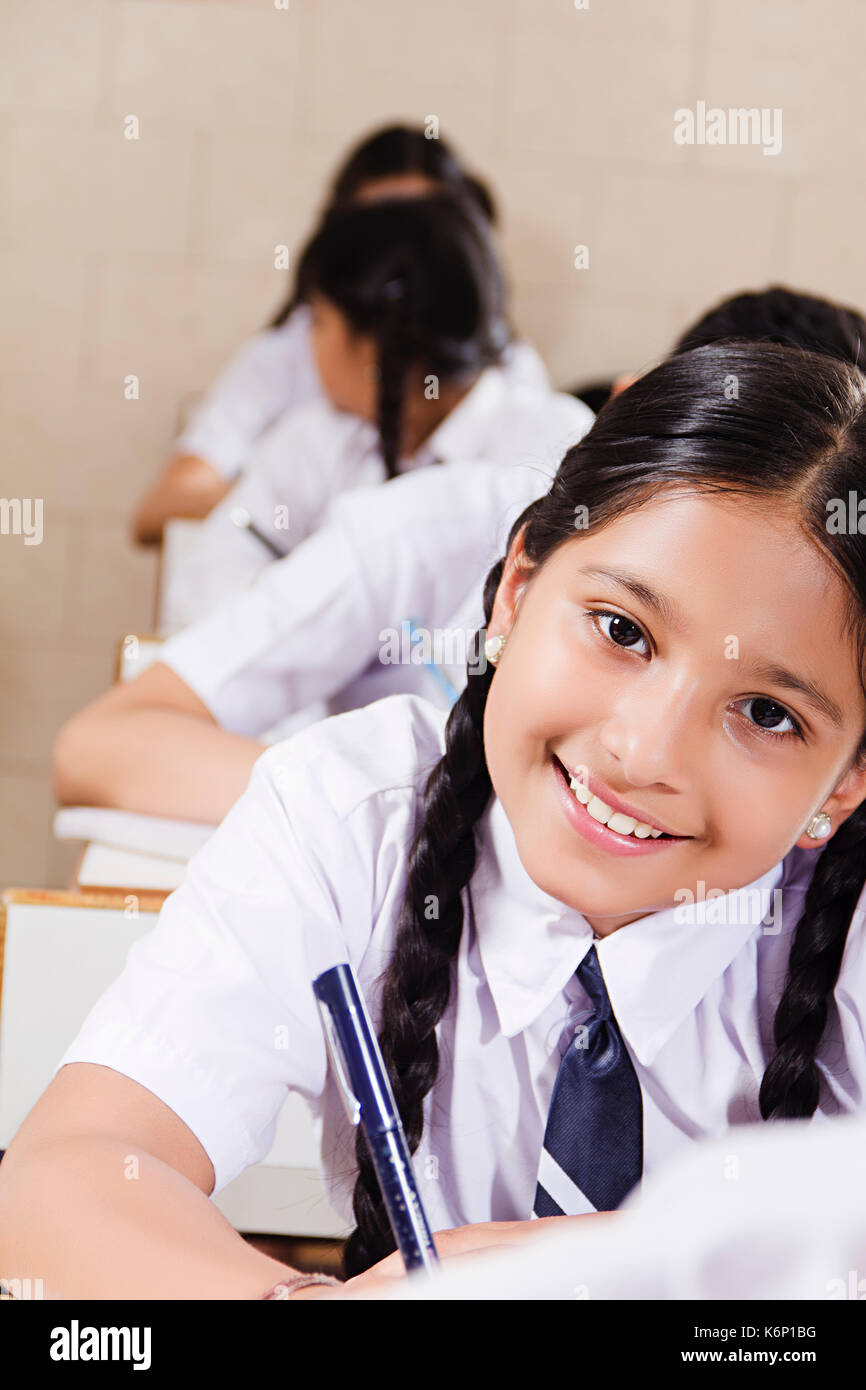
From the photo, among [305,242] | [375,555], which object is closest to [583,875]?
[375,555]

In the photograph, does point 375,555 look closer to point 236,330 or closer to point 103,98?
point 236,330

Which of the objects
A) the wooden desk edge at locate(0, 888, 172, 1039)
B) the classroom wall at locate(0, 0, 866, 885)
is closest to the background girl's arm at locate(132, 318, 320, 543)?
the classroom wall at locate(0, 0, 866, 885)

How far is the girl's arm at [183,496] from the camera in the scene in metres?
2.46

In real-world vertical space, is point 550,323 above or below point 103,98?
below

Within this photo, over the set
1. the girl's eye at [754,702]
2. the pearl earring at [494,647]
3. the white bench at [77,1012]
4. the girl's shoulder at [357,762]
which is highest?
the girl's eye at [754,702]

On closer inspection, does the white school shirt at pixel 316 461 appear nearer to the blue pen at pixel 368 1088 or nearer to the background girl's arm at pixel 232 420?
the background girl's arm at pixel 232 420

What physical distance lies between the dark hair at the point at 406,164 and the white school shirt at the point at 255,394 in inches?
10.2

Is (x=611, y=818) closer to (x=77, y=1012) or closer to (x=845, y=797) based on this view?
(x=845, y=797)

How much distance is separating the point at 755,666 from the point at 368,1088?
260mm

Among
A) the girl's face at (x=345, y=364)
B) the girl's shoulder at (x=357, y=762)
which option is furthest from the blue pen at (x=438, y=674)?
the girl's face at (x=345, y=364)

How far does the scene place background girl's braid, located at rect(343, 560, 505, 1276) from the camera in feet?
2.54

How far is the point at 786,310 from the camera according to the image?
1351 mm

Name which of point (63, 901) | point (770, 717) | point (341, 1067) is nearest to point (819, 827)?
point (770, 717)
